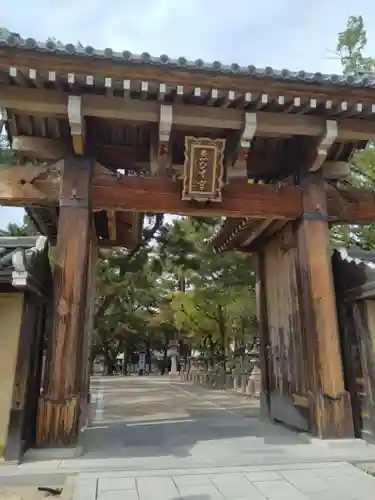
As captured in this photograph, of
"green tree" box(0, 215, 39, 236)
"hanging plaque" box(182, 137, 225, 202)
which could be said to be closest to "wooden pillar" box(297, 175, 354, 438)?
"hanging plaque" box(182, 137, 225, 202)

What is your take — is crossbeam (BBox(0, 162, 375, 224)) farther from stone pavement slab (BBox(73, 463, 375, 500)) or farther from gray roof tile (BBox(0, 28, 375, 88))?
stone pavement slab (BBox(73, 463, 375, 500))

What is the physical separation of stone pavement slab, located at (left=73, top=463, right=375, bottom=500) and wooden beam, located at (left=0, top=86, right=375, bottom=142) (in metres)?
4.67

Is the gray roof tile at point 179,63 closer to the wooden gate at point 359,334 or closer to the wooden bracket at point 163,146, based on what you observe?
the wooden bracket at point 163,146

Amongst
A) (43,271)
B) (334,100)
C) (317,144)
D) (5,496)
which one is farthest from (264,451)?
(334,100)

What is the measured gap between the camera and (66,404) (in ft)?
17.1

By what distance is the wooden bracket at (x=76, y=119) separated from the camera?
571 centimetres

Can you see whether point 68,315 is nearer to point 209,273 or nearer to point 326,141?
point 326,141

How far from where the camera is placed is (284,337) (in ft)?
25.0

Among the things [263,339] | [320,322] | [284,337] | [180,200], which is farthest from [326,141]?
[263,339]

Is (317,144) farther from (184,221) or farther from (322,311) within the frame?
(184,221)

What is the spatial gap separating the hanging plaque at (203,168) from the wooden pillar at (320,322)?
5.01 feet

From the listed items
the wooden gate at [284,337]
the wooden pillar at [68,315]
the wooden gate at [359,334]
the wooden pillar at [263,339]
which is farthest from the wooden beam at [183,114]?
the wooden pillar at [263,339]

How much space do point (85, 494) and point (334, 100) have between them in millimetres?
5934

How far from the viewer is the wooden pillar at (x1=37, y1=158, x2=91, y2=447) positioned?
16.9 ft
